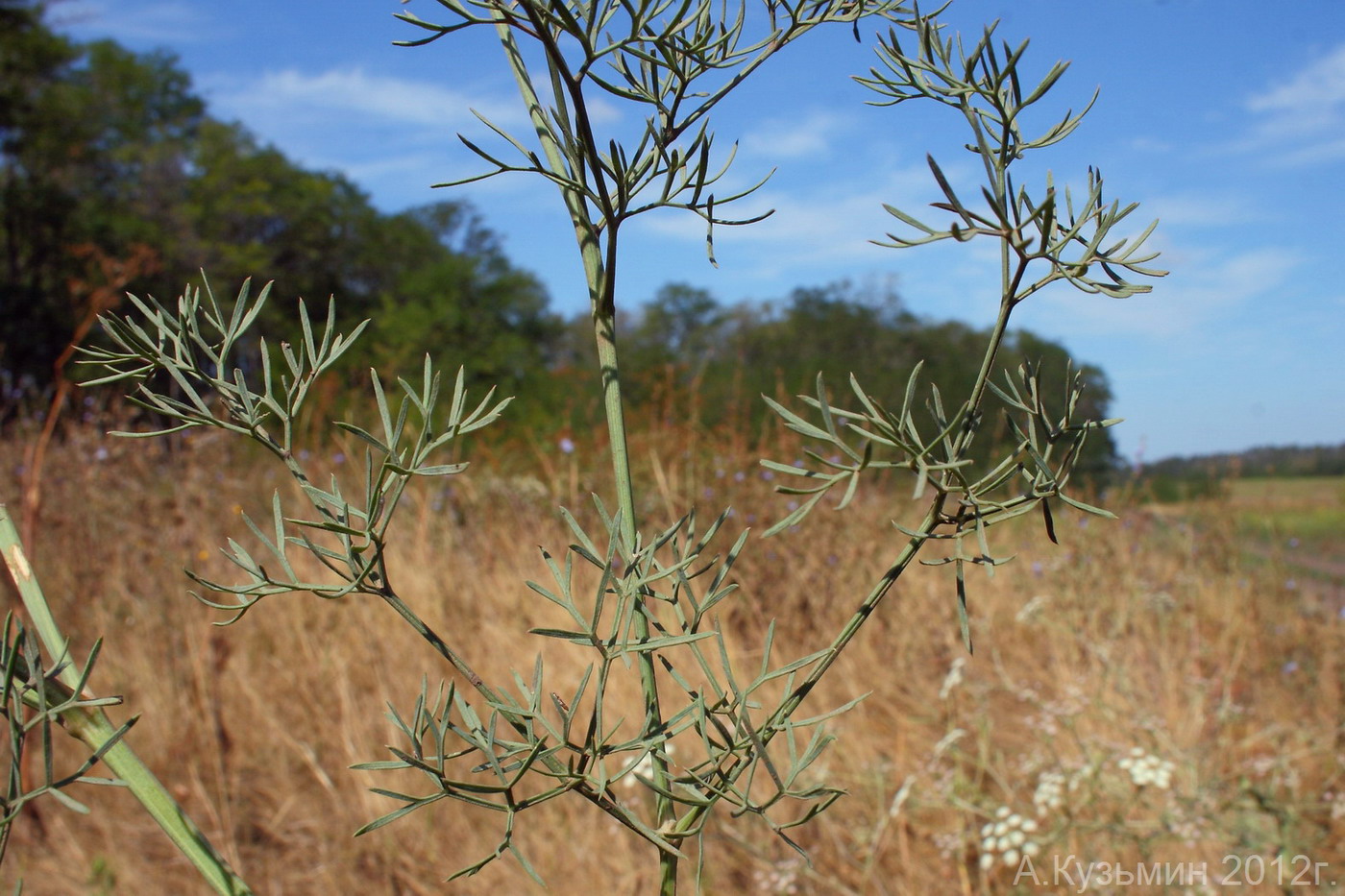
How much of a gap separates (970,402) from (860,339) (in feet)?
30.7

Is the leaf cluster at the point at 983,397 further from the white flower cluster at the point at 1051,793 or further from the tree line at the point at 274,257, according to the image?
the tree line at the point at 274,257

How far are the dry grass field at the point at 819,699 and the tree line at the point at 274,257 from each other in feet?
6.03

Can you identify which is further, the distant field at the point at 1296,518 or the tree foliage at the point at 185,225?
the tree foliage at the point at 185,225

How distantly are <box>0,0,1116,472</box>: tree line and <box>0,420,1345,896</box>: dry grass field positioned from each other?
1.84 meters

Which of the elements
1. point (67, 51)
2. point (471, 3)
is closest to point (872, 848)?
point (471, 3)

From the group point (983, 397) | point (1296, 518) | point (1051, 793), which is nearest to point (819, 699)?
point (1051, 793)

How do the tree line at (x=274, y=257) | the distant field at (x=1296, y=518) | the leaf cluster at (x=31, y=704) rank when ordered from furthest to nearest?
1. the tree line at (x=274, y=257)
2. the distant field at (x=1296, y=518)
3. the leaf cluster at (x=31, y=704)

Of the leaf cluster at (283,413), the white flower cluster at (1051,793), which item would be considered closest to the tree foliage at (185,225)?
the white flower cluster at (1051,793)

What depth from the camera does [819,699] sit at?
101 inches

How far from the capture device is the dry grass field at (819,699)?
6.16 ft

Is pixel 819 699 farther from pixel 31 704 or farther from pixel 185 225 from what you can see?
pixel 185 225

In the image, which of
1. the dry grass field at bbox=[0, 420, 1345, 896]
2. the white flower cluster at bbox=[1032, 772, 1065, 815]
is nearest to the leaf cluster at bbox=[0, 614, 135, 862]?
the dry grass field at bbox=[0, 420, 1345, 896]

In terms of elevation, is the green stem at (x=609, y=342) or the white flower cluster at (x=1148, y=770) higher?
the green stem at (x=609, y=342)

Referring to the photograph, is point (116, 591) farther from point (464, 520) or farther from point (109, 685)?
point (464, 520)
